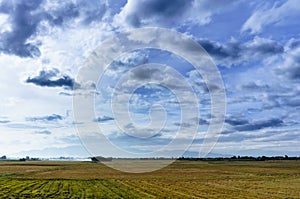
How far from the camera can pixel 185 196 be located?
113 ft

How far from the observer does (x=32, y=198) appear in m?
32.6

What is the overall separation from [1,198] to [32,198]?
258cm

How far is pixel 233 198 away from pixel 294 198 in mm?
5375

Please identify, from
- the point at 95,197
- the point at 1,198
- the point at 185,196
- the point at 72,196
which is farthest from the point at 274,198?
the point at 1,198

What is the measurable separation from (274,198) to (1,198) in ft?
77.9

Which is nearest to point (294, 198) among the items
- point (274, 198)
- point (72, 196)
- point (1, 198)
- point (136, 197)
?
point (274, 198)

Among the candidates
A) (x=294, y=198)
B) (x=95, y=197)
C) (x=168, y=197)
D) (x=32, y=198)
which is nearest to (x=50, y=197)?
(x=32, y=198)

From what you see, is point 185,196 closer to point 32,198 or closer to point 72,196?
point 72,196

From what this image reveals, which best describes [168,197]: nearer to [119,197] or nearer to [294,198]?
[119,197]

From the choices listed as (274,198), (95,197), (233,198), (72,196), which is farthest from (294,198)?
(72,196)

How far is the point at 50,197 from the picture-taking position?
33.2 m

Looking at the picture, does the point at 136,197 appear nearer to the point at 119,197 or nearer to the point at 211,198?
the point at 119,197

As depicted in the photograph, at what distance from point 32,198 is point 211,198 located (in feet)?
50.8

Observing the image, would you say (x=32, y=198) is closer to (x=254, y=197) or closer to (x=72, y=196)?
(x=72, y=196)
